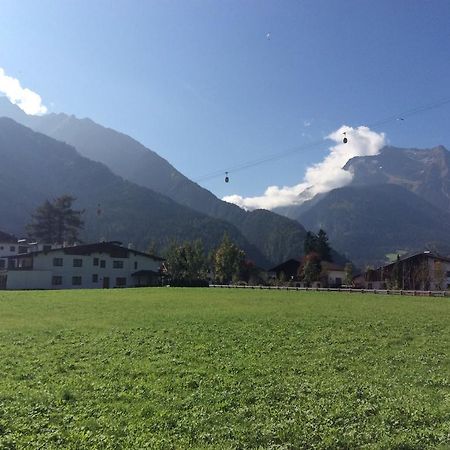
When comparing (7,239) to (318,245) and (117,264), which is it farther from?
(318,245)

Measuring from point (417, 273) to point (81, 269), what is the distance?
70.3m

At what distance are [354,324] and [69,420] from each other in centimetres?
1837

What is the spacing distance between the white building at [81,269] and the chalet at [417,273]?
169ft

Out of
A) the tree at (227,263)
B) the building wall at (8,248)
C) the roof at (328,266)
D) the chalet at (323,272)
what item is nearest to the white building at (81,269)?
the tree at (227,263)

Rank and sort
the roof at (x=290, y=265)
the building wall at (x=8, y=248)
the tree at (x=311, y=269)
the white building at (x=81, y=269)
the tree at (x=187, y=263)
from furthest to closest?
1. the roof at (x=290, y=265)
2. the building wall at (x=8, y=248)
3. the tree at (x=311, y=269)
4. the tree at (x=187, y=263)
5. the white building at (x=81, y=269)

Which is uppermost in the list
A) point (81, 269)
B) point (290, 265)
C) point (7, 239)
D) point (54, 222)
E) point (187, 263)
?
point (54, 222)

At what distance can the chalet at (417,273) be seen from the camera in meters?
95.1

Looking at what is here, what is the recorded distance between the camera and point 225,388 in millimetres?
12109

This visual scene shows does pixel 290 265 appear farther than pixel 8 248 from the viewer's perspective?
Yes

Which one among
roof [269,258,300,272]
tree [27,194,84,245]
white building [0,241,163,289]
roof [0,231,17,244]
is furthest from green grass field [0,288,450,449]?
roof [269,258,300,272]

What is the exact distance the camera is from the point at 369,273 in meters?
122

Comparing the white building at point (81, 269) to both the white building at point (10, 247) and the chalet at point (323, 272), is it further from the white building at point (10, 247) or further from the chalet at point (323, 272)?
the chalet at point (323, 272)

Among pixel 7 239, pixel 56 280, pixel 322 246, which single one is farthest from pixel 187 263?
pixel 7 239

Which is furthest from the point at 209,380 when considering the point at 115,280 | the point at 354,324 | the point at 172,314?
the point at 115,280
